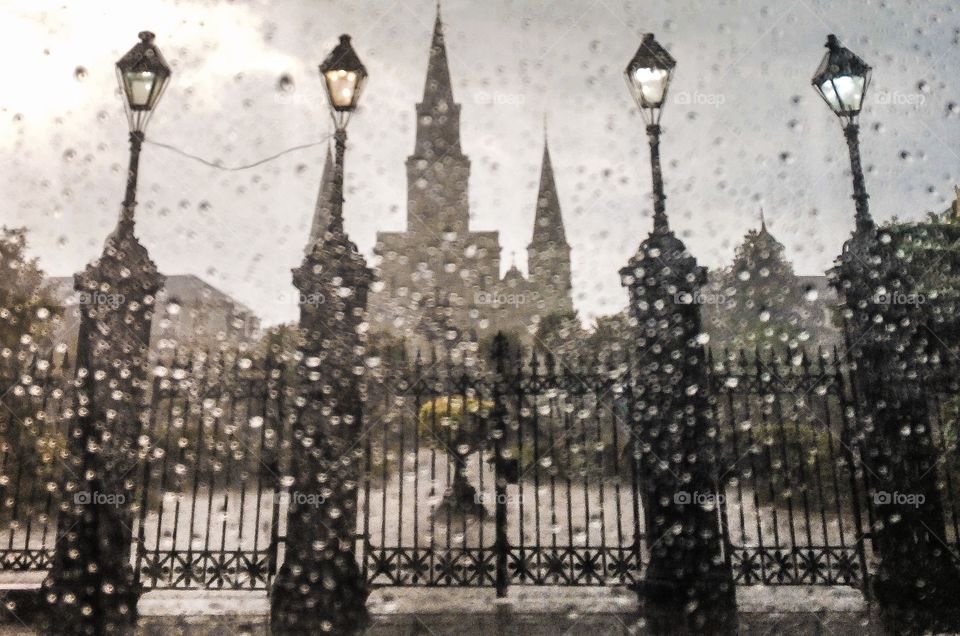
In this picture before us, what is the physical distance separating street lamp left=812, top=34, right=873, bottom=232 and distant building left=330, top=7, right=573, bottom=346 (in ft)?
134

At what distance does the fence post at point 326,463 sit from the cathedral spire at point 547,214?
4424cm

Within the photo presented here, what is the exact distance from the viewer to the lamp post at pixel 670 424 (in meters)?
5.41

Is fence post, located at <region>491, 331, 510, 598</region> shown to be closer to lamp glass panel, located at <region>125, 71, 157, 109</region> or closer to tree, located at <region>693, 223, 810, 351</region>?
lamp glass panel, located at <region>125, 71, 157, 109</region>

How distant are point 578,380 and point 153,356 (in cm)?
421

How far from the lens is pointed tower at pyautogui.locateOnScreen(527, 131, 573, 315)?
50688 millimetres

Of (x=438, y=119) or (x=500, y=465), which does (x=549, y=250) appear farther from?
(x=500, y=465)

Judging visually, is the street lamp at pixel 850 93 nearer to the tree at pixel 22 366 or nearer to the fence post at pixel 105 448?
the fence post at pixel 105 448

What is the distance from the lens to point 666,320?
5805 mm

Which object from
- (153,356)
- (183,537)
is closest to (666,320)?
(153,356)

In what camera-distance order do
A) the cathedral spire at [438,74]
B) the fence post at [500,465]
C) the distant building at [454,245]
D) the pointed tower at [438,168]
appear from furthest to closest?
1. the pointed tower at [438,168]
2. the distant building at [454,245]
3. the cathedral spire at [438,74]
4. the fence post at [500,465]

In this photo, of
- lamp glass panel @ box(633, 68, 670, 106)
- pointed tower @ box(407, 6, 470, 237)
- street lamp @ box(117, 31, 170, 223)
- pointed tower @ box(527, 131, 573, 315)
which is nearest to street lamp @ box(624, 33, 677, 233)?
lamp glass panel @ box(633, 68, 670, 106)

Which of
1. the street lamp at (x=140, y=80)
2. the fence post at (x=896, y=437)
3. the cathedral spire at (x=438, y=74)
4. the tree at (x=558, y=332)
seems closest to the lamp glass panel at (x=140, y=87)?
the street lamp at (x=140, y=80)

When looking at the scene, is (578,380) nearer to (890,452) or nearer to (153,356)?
(890,452)

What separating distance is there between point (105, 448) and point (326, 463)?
6.63 ft
